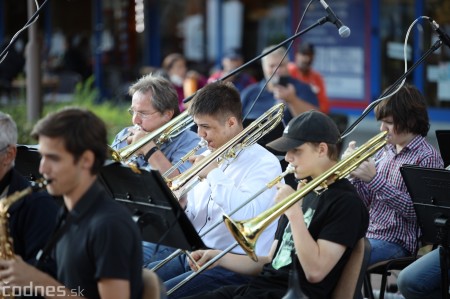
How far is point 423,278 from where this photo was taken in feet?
14.0

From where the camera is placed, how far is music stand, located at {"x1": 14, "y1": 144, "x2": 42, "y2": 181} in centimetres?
430

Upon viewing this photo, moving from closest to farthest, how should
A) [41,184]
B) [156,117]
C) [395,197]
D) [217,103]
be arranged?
[41,184]
[217,103]
[395,197]
[156,117]

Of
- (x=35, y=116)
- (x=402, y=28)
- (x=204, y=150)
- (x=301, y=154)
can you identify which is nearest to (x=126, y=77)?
(x=402, y=28)

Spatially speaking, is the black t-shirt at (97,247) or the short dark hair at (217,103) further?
the short dark hair at (217,103)

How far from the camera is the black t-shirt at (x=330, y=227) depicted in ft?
11.3

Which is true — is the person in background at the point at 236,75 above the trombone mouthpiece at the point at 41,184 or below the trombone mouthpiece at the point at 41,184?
below

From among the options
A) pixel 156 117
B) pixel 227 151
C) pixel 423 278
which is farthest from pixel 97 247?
pixel 156 117

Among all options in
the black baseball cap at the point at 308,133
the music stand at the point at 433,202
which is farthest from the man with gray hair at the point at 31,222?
the music stand at the point at 433,202

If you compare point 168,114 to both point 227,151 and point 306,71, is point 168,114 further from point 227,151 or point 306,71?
point 306,71

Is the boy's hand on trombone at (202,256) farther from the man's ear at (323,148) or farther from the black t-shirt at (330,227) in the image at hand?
the man's ear at (323,148)

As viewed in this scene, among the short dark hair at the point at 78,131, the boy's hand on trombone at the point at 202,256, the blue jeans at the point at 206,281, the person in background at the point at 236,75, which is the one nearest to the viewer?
the short dark hair at the point at 78,131

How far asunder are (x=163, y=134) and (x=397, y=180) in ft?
4.17

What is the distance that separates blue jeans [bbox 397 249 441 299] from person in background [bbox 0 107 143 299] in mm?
1753

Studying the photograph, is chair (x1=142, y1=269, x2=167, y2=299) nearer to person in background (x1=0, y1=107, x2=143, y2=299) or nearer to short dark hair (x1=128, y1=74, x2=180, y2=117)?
person in background (x1=0, y1=107, x2=143, y2=299)
